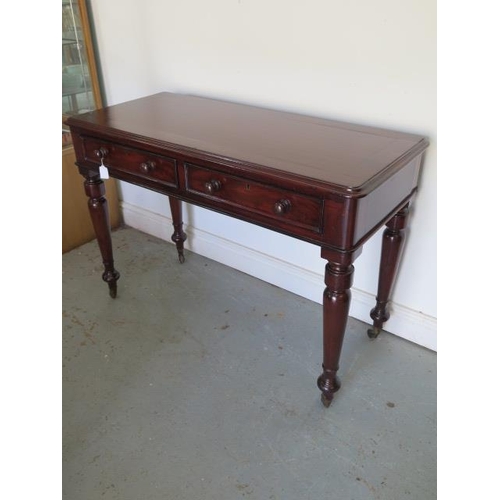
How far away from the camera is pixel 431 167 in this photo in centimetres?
148

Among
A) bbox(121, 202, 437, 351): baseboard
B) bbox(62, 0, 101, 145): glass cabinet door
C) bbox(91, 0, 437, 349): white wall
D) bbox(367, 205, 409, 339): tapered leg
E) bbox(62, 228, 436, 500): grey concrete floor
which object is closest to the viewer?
bbox(62, 228, 436, 500): grey concrete floor

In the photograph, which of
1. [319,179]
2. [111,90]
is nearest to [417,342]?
[319,179]

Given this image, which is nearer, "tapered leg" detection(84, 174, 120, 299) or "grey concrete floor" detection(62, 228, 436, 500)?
"grey concrete floor" detection(62, 228, 436, 500)

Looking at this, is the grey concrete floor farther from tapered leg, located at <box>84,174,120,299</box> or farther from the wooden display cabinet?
the wooden display cabinet

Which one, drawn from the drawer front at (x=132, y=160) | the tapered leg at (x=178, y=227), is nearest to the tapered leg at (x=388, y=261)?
the drawer front at (x=132, y=160)

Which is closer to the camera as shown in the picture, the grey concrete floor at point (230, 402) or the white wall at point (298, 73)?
the grey concrete floor at point (230, 402)

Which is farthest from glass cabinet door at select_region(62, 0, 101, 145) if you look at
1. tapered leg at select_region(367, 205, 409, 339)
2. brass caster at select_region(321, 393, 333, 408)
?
brass caster at select_region(321, 393, 333, 408)

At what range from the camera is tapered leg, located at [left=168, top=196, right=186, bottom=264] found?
216 cm

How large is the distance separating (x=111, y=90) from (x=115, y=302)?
3.34ft

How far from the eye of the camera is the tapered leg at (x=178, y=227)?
2.16 meters

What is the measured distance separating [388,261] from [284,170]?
1.96 ft

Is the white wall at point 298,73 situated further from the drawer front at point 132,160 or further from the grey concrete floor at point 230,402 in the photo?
the drawer front at point 132,160
